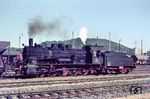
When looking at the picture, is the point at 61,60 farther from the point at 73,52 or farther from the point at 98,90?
the point at 98,90

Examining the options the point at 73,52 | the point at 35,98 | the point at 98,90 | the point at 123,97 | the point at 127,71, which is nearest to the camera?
the point at 35,98

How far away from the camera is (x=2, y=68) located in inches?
1059

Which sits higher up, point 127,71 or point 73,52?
point 73,52

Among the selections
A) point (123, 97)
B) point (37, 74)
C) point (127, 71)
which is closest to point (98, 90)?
point (123, 97)

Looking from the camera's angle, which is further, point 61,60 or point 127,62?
point 127,62

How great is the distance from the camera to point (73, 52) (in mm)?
32438

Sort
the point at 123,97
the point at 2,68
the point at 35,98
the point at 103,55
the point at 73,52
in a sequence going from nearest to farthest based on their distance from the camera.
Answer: the point at 35,98 < the point at 123,97 < the point at 2,68 < the point at 73,52 < the point at 103,55

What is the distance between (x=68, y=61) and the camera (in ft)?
104

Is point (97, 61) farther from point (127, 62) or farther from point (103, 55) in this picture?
point (127, 62)

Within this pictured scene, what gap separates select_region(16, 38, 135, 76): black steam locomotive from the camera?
28.7 m

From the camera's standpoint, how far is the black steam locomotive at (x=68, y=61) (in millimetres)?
28672

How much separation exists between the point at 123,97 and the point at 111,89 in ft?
7.27

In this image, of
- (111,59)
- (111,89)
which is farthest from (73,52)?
(111,89)

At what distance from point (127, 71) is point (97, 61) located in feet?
18.5
